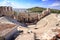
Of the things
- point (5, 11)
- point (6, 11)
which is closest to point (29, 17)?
point (6, 11)

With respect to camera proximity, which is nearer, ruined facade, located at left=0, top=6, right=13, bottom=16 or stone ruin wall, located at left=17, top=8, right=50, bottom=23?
ruined facade, located at left=0, top=6, right=13, bottom=16

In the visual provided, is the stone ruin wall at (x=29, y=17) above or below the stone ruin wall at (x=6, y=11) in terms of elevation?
below

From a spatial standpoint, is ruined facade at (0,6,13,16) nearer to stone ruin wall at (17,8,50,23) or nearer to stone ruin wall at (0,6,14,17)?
stone ruin wall at (0,6,14,17)

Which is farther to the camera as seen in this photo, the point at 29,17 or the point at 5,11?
the point at 29,17

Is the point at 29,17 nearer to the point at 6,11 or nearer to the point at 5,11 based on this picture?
the point at 6,11

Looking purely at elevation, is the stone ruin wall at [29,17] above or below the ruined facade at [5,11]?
below

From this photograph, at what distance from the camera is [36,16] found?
18.8 m

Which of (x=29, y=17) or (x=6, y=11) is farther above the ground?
(x=6, y=11)

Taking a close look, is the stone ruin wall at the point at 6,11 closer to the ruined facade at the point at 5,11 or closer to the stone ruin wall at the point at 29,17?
the ruined facade at the point at 5,11

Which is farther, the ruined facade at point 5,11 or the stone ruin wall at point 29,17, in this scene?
the stone ruin wall at point 29,17

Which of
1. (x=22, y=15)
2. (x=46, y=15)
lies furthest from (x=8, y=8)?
(x=46, y=15)

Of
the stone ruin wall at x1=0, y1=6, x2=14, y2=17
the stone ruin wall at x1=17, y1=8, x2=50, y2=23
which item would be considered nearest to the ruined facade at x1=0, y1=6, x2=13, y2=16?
the stone ruin wall at x1=0, y1=6, x2=14, y2=17

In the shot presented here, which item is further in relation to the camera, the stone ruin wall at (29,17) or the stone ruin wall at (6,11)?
the stone ruin wall at (29,17)

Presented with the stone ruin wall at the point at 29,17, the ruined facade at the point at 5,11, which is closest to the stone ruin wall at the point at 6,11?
the ruined facade at the point at 5,11
